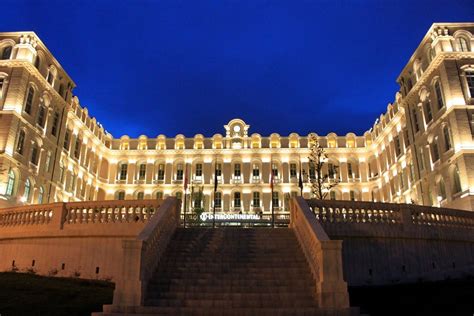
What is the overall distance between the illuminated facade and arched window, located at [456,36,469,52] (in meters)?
0.11

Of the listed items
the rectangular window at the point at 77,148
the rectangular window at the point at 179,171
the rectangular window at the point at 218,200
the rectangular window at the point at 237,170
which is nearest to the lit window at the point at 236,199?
the rectangular window at the point at 218,200

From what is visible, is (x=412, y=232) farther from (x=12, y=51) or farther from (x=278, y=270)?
(x=12, y=51)

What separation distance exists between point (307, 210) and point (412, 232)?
16.0ft

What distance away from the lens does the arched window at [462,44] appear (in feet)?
127

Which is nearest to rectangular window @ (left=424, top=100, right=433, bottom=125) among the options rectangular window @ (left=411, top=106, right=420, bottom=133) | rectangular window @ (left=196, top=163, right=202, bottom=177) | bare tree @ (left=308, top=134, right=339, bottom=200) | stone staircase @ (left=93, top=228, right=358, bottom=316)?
rectangular window @ (left=411, top=106, right=420, bottom=133)

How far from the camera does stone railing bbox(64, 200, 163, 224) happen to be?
16344 millimetres

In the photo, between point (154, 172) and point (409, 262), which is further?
point (154, 172)

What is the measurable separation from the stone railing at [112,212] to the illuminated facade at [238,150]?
22.2m

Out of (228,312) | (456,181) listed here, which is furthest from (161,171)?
(228,312)

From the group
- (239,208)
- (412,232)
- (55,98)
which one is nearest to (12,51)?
(55,98)

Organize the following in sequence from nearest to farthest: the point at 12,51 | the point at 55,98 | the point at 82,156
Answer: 1. the point at 12,51
2. the point at 55,98
3. the point at 82,156

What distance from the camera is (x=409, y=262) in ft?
53.3

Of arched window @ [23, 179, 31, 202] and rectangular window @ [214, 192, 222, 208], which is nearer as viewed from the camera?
arched window @ [23, 179, 31, 202]

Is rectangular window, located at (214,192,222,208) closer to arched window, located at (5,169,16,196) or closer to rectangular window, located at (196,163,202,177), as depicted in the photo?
rectangular window, located at (196,163,202,177)
